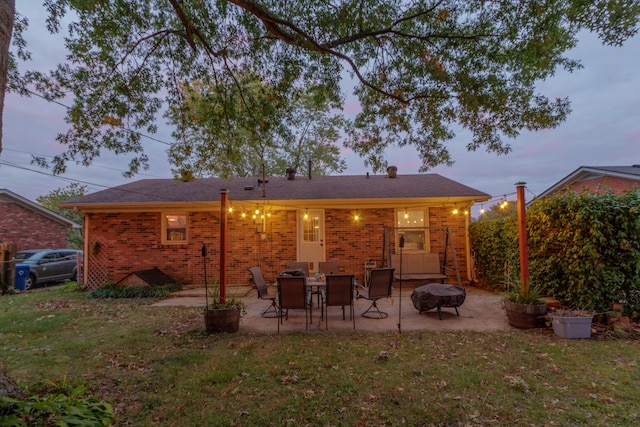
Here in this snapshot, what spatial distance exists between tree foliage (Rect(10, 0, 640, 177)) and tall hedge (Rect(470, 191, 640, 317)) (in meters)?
1.56

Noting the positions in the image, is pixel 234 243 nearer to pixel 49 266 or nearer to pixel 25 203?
pixel 49 266

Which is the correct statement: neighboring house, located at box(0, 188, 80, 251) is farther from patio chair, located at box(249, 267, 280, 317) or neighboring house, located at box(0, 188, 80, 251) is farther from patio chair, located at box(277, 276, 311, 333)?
patio chair, located at box(277, 276, 311, 333)

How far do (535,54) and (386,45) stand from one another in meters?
2.49

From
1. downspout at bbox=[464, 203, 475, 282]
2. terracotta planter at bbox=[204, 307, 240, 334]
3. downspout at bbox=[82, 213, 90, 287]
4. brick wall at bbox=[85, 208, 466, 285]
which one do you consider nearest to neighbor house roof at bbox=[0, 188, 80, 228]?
downspout at bbox=[82, 213, 90, 287]

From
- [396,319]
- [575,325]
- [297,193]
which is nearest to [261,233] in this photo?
[297,193]

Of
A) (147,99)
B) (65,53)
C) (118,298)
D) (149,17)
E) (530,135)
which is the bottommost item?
(118,298)

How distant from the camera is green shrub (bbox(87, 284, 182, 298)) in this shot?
28.3ft

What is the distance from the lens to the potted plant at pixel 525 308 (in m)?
5.12

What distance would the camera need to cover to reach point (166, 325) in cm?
570

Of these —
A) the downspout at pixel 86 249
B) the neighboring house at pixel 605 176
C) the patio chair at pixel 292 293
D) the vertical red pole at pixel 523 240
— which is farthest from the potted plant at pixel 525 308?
the downspout at pixel 86 249

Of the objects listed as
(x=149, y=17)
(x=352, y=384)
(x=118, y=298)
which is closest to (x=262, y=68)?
(x=149, y=17)

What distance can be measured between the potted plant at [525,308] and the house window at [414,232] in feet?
14.9

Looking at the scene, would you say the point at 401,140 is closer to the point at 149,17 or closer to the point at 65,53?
the point at 149,17

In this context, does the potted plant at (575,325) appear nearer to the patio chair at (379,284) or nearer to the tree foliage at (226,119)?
the patio chair at (379,284)
